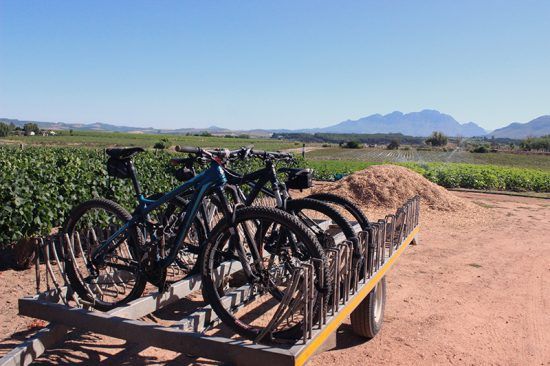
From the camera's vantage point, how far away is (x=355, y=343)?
15.0 ft

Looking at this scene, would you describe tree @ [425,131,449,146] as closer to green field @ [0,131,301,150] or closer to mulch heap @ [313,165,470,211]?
green field @ [0,131,301,150]

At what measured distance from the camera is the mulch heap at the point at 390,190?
1337 centimetres

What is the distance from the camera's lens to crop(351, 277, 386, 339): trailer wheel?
174 inches

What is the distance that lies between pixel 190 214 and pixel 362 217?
1811mm

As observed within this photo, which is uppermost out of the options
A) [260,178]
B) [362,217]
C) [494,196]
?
[260,178]

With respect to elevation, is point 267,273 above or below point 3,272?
above

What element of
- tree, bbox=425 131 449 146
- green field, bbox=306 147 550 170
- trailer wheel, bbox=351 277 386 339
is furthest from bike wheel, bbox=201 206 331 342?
tree, bbox=425 131 449 146

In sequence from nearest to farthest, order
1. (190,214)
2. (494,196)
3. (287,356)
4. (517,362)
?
(287,356), (190,214), (517,362), (494,196)

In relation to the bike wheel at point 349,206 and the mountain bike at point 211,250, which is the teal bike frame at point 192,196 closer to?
the mountain bike at point 211,250

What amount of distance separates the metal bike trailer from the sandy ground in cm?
76

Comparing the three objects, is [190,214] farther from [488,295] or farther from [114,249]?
[488,295]

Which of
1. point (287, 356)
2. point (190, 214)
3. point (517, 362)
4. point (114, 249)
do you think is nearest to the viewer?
point (287, 356)

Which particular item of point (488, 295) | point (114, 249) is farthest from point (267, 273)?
point (488, 295)

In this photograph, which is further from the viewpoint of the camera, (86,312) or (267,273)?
(267,273)
